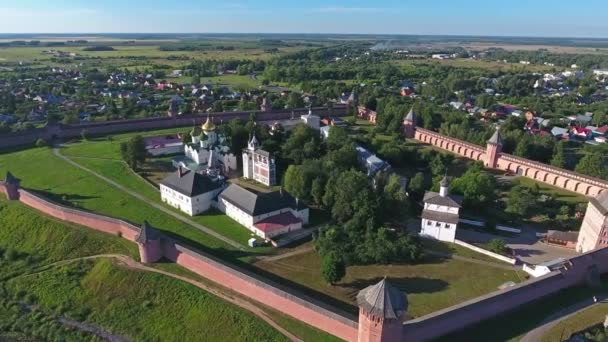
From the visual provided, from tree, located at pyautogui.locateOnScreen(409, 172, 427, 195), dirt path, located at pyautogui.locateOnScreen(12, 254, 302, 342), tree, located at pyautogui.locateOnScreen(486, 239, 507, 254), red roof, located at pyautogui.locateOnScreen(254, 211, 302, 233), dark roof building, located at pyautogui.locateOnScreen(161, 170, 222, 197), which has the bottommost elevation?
dirt path, located at pyautogui.locateOnScreen(12, 254, 302, 342)

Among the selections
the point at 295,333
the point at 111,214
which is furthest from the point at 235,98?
the point at 295,333

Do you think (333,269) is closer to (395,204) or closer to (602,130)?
(395,204)

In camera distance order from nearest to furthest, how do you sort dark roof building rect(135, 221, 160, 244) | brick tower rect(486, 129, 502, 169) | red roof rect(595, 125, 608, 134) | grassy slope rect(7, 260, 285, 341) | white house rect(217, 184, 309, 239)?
grassy slope rect(7, 260, 285, 341), dark roof building rect(135, 221, 160, 244), white house rect(217, 184, 309, 239), brick tower rect(486, 129, 502, 169), red roof rect(595, 125, 608, 134)

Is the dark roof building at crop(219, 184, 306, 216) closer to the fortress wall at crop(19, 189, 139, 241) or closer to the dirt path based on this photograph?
the dirt path

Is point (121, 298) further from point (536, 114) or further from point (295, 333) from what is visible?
point (536, 114)

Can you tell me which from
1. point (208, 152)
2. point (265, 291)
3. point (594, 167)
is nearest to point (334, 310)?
point (265, 291)

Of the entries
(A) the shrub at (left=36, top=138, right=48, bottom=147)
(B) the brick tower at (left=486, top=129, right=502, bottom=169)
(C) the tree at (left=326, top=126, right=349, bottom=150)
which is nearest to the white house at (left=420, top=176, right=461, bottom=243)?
(C) the tree at (left=326, top=126, right=349, bottom=150)
